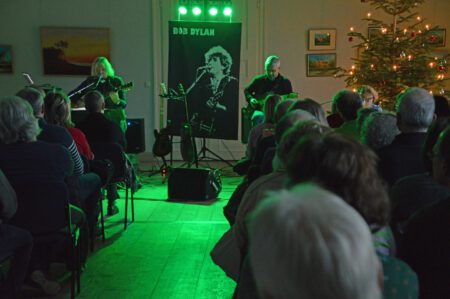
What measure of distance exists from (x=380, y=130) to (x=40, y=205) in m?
2.05

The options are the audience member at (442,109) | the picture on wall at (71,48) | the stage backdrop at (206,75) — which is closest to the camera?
the audience member at (442,109)

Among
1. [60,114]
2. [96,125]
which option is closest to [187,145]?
[96,125]

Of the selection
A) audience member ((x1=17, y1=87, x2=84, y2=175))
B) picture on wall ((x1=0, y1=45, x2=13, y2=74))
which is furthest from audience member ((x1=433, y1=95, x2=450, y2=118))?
picture on wall ((x1=0, y1=45, x2=13, y2=74))

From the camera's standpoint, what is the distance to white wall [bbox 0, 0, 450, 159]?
29.9 feet

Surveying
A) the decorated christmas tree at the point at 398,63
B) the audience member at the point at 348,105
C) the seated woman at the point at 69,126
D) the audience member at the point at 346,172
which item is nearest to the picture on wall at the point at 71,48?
the decorated christmas tree at the point at 398,63

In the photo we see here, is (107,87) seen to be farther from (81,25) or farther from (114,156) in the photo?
(81,25)

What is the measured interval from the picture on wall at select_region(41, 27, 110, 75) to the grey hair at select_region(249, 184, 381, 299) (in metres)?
8.70

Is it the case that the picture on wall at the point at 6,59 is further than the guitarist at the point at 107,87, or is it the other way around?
the picture on wall at the point at 6,59

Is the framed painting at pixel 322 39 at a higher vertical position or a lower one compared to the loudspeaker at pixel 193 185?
higher

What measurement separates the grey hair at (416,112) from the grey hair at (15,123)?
2.19 meters

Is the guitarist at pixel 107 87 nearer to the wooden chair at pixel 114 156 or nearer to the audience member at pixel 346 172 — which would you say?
the wooden chair at pixel 114 156

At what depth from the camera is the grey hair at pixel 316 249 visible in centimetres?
89

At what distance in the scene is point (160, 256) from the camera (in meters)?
4.20

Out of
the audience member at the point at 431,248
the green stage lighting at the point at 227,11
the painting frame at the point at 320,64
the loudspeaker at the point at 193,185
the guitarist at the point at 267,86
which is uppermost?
the green stage lighting at the point at 227,11
